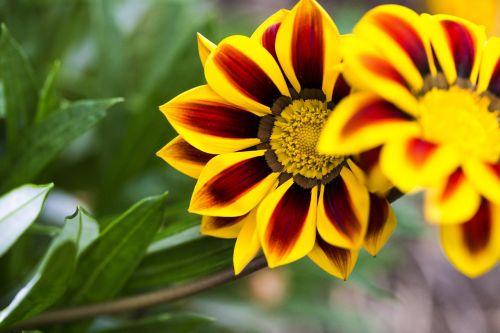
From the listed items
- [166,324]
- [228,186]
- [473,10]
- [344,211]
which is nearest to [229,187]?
[228,186]

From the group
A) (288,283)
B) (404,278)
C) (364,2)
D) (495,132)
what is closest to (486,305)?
(404,278)

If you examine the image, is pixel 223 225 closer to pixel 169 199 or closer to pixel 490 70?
pixel 490 70

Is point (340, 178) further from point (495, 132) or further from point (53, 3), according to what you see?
point (53, 3)

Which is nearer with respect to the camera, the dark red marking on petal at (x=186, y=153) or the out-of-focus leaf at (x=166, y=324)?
the dark red marking on petal at (x=186, y=153)

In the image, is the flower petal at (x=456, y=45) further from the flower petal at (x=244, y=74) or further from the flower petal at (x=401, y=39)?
the flower petal at (x=244, y=74)

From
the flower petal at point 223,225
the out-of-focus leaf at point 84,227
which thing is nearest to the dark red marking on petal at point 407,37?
the flower petal at point 223,225

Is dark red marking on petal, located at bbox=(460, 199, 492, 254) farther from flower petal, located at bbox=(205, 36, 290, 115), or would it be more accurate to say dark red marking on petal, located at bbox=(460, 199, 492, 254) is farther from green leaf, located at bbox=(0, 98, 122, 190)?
green leaf, located at bbox=(0, 98, 122, 190)

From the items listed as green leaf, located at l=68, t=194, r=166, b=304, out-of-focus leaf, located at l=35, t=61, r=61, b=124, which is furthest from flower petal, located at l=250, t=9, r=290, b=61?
out-of-focus leaf, located at l=35, t=61, r=61, b=124
